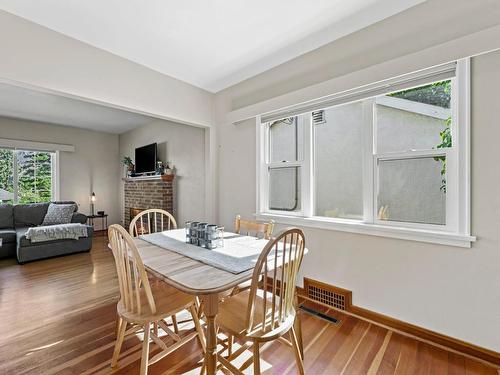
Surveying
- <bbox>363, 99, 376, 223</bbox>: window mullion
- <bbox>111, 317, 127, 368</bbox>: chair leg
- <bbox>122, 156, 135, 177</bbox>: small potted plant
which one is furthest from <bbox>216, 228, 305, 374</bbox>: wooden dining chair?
<bbox>122, 156, 135, 177</bbox>: small potted plant

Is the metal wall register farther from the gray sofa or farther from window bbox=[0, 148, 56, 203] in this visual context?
window bbox=[0, 148, 56, 203]

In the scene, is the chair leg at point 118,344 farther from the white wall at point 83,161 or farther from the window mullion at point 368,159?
the white wall at point 83,161

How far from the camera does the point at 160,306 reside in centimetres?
142

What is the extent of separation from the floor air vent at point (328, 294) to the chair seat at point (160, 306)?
4.16ft

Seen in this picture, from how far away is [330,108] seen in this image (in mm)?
2254

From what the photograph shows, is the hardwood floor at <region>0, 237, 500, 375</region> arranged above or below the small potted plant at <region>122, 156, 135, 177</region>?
below

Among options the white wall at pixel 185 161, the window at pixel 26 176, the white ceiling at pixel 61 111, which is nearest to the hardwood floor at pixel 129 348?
the white wall at pixel 185 161

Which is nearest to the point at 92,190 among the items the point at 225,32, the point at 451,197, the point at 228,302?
the point at 225,32

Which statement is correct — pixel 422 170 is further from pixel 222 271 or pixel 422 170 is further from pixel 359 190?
pixel 222 271

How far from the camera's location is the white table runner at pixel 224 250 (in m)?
1.37

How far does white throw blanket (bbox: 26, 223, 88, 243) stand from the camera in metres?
3.48

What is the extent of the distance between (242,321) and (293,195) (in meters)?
1.55

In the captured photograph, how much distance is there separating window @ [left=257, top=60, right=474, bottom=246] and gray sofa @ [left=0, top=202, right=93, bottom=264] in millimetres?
3246

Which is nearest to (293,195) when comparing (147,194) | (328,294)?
(328,294)
